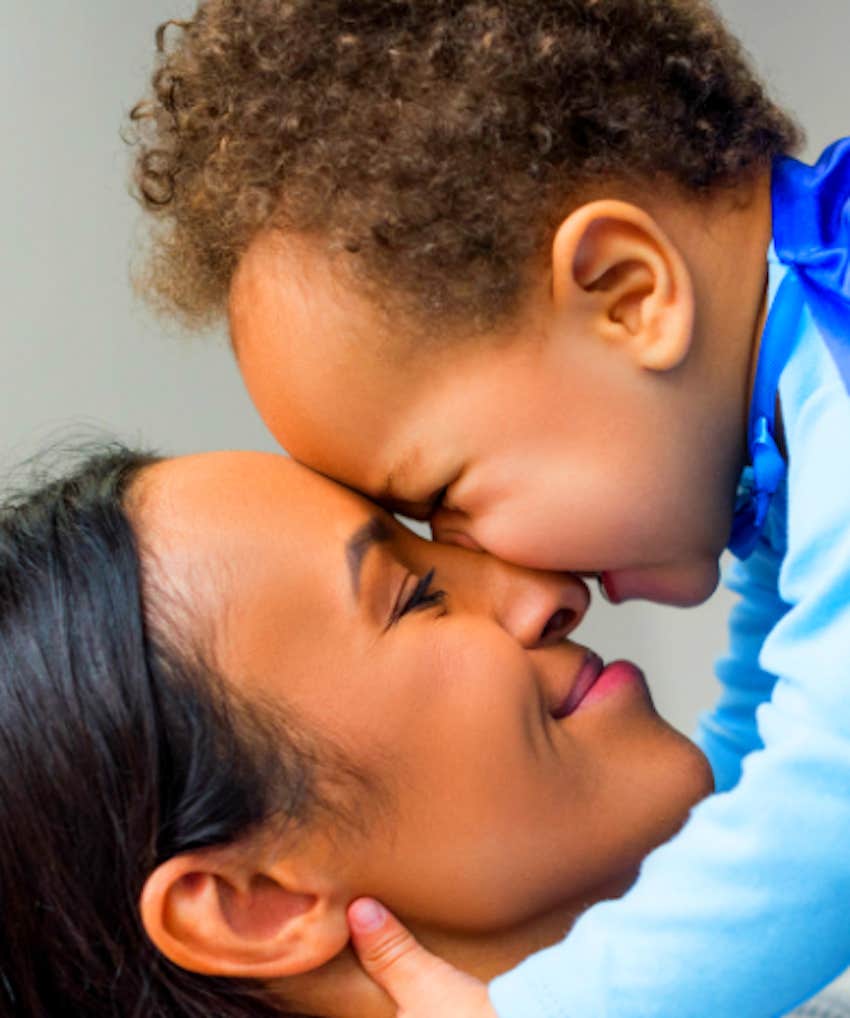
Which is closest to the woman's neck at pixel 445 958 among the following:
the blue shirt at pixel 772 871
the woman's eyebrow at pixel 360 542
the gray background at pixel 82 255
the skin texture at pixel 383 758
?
the skin texture at pixel 383 758

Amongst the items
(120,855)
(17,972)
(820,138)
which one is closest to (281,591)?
(120,855)

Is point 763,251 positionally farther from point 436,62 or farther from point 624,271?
point 436,62

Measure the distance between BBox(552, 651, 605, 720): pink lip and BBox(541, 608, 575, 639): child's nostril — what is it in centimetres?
3

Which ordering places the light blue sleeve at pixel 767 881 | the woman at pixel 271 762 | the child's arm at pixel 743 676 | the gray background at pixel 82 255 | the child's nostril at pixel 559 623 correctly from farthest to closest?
1. the gray background at pixel 82 255
2. the child's arm at pixel 743 676
3. the child's nostril at pixel 559 623
4. the woman at pixel 271 762
5. the light blue sleeve at pixel 767 881

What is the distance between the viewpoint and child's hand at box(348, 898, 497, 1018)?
0.92 meters

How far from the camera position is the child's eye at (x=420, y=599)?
3.20 feet

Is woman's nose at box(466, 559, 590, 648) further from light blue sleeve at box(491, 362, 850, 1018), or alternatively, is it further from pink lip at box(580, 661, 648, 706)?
light blue sleeve at box(491, 362, 850, 1018)

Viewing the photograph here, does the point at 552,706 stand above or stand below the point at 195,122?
below

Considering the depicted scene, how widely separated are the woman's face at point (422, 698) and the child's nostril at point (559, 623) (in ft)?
0.05

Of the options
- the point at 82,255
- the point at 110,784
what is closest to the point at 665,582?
the point at 110,784

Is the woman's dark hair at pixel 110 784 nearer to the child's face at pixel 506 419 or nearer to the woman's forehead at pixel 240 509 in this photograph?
the woman's forehead at pixel 240 509

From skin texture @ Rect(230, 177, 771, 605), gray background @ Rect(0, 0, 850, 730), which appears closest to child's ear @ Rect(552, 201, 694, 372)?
skin texture @ Rect(230, 177, 771, 605)

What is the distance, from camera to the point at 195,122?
1029 mm

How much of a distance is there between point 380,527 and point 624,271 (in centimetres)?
23
